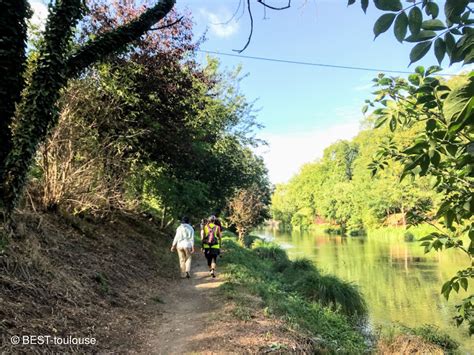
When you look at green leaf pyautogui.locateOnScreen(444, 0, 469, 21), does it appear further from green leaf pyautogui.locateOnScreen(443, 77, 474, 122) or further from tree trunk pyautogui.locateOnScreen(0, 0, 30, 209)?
tree trunk pyautogui.locateOnScreen(0, 0, 30, 209)

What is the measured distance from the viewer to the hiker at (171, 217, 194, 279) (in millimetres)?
10383

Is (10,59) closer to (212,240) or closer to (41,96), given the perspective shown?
(41,96)

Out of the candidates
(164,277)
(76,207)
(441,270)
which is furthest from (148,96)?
(441,270)

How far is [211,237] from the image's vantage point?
1087 centimetres

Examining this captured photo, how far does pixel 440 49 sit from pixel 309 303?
10.9m

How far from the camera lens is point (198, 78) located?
1469 centimetres

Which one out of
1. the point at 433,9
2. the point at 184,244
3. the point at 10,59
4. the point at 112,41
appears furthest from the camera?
the point at 184,244

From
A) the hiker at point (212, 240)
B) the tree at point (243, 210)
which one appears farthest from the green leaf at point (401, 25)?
the tree at point (243, 210)

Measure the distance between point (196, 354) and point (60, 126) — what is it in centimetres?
632

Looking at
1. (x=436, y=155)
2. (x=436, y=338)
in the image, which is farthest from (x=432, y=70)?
(x=436, y=338)

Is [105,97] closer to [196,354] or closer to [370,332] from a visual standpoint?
[196,354]

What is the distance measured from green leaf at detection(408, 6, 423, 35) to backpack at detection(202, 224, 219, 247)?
9.64 meters

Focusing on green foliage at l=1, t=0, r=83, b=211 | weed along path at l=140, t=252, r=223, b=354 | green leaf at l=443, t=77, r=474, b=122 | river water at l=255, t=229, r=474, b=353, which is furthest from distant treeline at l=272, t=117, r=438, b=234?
green leaf at l=443, t=77, r=474, b=122

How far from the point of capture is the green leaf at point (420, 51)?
1.45 metres
